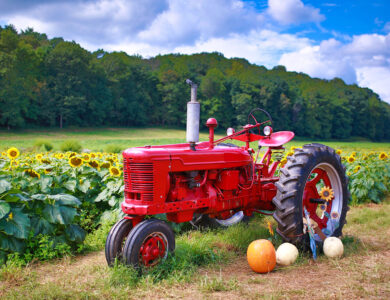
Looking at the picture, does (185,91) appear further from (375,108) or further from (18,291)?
(18,291)

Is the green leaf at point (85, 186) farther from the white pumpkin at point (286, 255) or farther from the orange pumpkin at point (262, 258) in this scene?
the white pumpkin at point (286, 255)

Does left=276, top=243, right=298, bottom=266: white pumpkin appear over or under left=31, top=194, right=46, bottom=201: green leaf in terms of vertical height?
under

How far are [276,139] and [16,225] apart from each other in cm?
339

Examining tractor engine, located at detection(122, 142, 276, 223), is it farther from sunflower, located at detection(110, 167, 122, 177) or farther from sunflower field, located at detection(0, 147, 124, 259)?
sunflower, located at detection(110, 167, 122, 177)

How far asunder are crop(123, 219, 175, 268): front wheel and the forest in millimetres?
30755

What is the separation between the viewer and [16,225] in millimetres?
3922

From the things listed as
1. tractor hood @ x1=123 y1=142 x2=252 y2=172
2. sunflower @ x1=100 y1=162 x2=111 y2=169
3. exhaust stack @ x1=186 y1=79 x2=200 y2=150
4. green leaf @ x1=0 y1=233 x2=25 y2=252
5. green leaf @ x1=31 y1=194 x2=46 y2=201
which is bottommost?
green leaf @ x1=0 y1=233 x2=25 y2=252

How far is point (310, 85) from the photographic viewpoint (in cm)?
6888

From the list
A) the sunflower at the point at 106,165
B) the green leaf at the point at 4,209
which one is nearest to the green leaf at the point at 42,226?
the green leaf at the point at 4,209

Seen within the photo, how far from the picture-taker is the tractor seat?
4.99m

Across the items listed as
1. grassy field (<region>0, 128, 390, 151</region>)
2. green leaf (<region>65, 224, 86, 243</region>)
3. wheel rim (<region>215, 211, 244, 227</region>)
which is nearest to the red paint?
wheel rim (<region>215, 211, 244, 227</region>)

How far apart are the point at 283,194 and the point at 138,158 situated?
1.79 m

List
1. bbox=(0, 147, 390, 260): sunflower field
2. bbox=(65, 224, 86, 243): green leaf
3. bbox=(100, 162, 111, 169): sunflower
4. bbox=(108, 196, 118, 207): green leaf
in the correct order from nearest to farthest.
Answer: bbox=(0, 147, 390, 260): sunflower field → bbox=(65, 224, 86, 243): green leaf → bbox=(108, 196, 118, 207): green leaf → bbox=(100, 162, 111, 169): sunflower

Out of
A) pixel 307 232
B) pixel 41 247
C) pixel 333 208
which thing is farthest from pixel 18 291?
pixel 333 208
